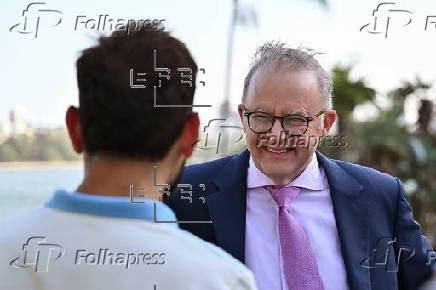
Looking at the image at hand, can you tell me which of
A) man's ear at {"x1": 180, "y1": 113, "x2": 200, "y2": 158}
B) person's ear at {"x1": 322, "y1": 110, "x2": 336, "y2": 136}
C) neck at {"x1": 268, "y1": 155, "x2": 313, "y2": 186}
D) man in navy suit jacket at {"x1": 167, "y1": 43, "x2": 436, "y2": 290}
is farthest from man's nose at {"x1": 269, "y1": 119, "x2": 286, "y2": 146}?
man's ear at {"x1": 180, "y1": 113, "x2": 200, "y2": 158}

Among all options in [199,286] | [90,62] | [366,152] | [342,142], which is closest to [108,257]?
[199,286]

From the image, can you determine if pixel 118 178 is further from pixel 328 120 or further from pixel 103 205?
pixel 328 120

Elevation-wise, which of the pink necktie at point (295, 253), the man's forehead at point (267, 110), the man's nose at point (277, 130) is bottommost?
the pink necktie at point (295, 253)

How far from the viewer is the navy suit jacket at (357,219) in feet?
8.11

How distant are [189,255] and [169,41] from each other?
390mm

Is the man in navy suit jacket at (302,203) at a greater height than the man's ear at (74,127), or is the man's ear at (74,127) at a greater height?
the man's ear at (74,127)

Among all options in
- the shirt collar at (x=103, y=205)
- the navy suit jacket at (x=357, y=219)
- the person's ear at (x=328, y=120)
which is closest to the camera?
the shirt collar at (x=103, y=205)

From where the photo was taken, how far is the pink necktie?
7.77 feet

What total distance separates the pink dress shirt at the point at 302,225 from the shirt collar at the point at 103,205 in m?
1.26

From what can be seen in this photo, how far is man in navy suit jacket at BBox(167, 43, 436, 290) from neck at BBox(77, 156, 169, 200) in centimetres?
126

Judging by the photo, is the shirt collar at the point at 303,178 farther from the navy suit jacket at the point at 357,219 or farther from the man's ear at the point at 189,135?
the man's ear at the point at 189,135

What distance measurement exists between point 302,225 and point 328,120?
1.49ft

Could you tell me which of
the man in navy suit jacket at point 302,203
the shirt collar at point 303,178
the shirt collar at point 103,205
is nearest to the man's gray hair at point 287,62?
the man in navy suit jacket at point 302,203

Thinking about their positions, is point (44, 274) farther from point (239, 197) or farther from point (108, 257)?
point (239, 197)
